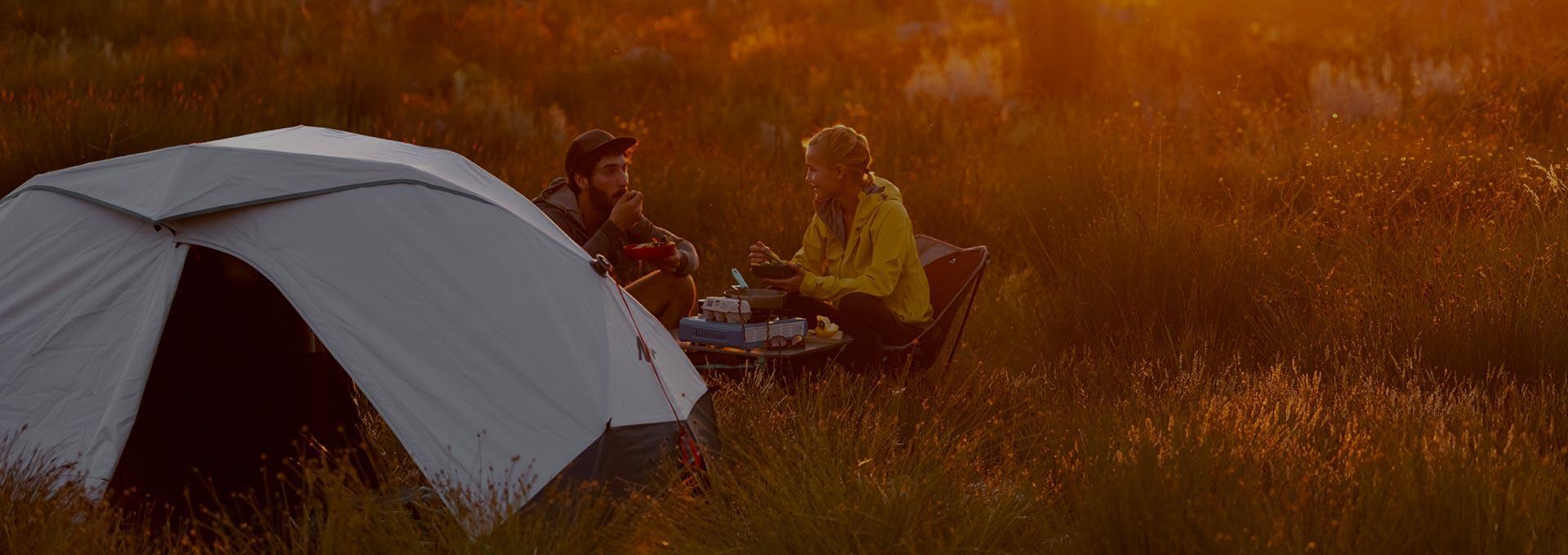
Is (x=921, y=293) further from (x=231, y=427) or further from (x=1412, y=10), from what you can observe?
(x=1412, y=10)

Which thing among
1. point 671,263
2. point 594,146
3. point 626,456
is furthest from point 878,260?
point 626,456

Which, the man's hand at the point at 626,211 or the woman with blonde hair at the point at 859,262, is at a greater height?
the man's hand at the point at 626,211

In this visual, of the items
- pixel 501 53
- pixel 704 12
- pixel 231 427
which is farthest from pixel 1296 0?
pixel 231 427

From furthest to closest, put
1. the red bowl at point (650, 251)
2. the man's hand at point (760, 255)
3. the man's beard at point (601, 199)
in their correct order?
the man's beard at point (601, 199) < the man's hand at point (760, 255) < the red bowl at point (650, 251)

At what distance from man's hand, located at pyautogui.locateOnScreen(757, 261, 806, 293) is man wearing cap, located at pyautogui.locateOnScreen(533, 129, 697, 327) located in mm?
419

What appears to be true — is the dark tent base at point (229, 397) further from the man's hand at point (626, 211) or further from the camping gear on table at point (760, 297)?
the man's hand at point (626, 211)

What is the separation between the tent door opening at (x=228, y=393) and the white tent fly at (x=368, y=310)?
59 cm

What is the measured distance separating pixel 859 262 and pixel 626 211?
0.95 m

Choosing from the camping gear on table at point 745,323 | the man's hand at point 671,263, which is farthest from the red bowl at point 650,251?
the camping gear on table at point 745,323

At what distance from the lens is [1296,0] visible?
18500 millimetres

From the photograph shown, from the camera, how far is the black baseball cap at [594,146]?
19.5 ft

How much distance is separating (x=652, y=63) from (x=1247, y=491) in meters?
12.0

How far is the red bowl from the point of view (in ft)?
18.3

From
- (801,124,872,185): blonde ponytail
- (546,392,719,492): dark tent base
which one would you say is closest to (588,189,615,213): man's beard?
(801,124,872,185): blonde ponytail
